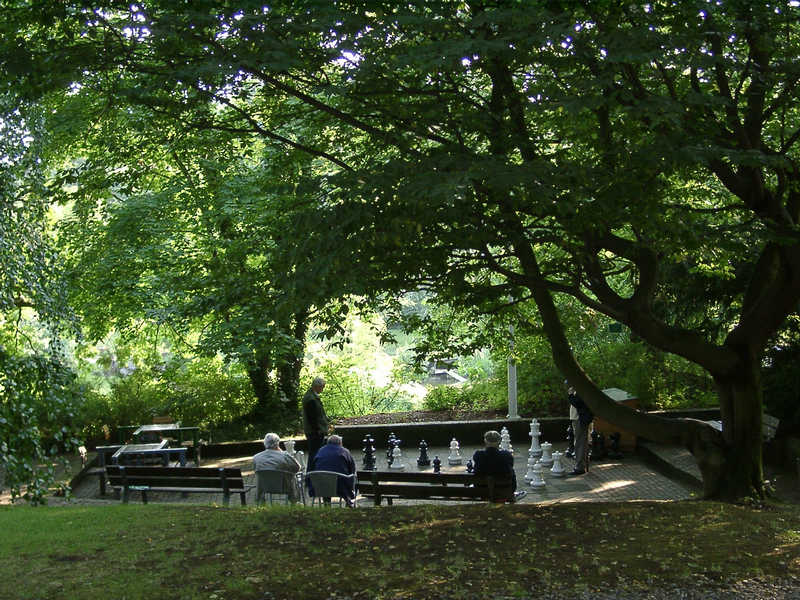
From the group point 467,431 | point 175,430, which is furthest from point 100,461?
point 467,431

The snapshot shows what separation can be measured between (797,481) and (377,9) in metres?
9.71

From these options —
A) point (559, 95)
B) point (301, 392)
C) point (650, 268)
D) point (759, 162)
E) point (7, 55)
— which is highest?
point (7, 55)

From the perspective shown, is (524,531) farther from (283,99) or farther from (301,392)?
(301,392)

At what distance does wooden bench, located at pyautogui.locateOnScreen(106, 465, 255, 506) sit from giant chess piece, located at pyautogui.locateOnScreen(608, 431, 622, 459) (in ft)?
24.1

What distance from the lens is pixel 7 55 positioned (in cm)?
776

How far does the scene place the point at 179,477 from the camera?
1263 cm

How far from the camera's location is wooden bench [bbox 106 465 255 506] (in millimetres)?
12281

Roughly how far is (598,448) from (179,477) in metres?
8.04

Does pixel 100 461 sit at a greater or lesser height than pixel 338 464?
lesser

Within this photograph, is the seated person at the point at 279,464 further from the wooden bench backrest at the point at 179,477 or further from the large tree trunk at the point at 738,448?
the large tree trunk at the point at 738,448

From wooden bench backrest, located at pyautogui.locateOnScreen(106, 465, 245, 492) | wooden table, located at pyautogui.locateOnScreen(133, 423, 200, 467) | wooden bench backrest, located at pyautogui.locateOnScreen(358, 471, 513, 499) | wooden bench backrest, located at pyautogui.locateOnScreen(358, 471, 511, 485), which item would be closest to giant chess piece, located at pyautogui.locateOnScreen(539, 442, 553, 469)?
wooden bench backrest, located at pyautogui.locateOnScreen(358, 471, 513, 499)

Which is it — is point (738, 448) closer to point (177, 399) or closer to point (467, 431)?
point (467, 431)

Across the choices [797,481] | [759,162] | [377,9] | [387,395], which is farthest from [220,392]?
[759,162]

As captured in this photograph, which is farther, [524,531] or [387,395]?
[387,395]
